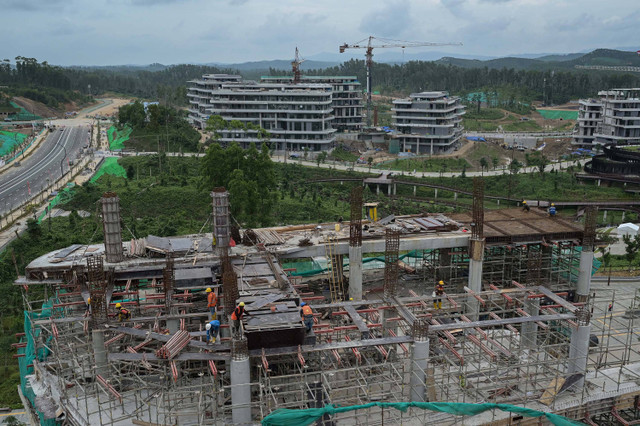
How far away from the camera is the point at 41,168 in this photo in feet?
259

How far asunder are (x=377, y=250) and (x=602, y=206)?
4350cm

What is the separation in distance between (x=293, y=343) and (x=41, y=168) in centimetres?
6914

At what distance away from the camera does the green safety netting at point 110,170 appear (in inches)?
2812

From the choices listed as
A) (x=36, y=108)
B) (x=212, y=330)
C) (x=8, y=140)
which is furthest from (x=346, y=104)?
(x=212, y=330)

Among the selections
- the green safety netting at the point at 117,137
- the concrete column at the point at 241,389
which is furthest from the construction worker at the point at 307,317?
the green safety netting at the point at 117,137

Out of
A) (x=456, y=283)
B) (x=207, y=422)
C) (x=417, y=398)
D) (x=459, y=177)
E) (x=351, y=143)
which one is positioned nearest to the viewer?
(x=207, y=422)

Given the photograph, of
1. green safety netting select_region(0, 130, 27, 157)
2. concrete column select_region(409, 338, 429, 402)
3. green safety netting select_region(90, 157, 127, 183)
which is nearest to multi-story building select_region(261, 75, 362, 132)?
green safety netting select_region(90, 157, 127, 183)

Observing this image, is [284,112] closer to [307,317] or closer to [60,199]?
[60,199]

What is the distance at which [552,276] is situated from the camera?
36625 millimetres

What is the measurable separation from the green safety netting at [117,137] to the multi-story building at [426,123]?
45.0m

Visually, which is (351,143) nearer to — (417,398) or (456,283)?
(456,283)

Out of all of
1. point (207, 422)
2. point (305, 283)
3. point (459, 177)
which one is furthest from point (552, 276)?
point (459, 177)

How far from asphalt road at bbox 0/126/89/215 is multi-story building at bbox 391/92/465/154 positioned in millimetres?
52468

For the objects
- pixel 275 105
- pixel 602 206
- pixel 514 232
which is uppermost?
pixel 275 105
